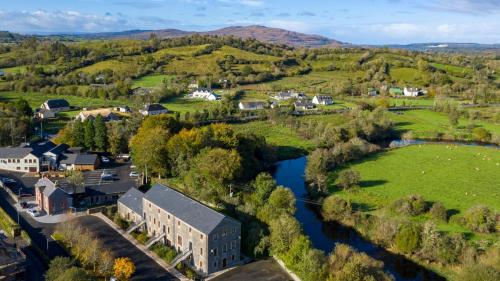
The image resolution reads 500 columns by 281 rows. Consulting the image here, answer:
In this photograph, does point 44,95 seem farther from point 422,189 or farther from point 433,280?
point 433,280

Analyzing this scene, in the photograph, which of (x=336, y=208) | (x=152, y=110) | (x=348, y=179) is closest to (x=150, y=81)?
(x=152, y=110)

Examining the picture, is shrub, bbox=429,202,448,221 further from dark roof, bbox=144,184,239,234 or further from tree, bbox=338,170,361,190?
dark roof, bbox=144,184,239,234

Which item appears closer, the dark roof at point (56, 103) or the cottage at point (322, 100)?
the dark roof at point (56, 103)

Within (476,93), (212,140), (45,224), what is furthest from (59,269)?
(476,93)

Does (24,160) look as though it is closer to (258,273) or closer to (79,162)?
(79,162)

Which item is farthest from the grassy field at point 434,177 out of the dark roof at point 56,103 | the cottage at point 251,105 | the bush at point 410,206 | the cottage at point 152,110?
the dark roof at point 56,103

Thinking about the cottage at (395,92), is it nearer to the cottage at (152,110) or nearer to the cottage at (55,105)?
the cottage at (152,110)
